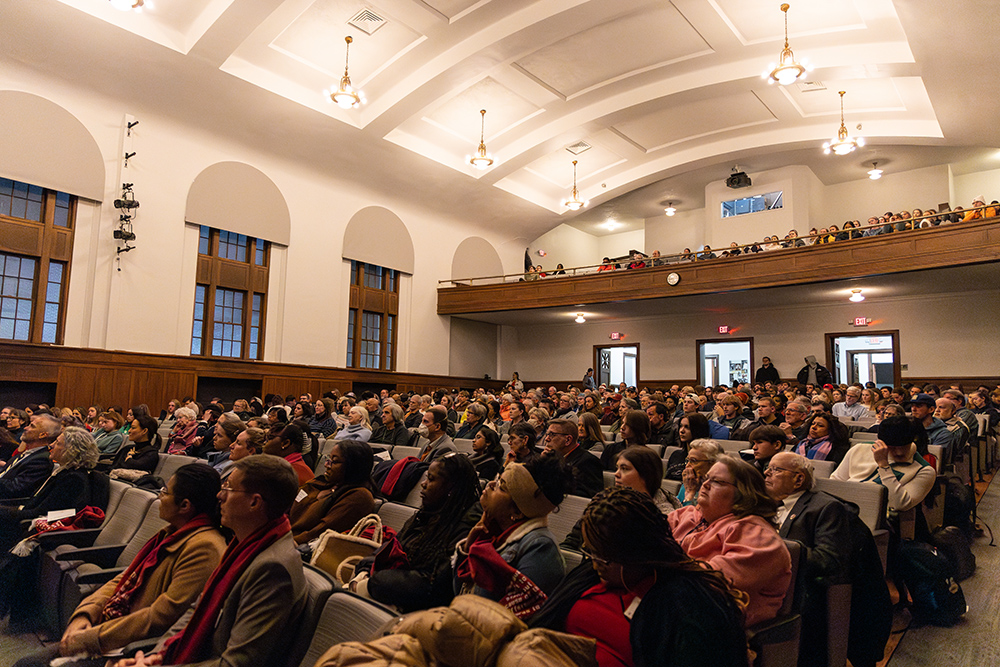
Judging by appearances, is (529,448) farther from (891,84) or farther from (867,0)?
(891,84)

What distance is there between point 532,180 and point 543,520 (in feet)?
47.3

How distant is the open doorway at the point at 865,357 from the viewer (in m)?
12.9

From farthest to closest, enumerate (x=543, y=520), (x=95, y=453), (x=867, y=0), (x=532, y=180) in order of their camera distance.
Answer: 1. (x=532, y=180)
2. (x=867, y=0)
3. (x=95, y=453)
4. (x=543, y=520)

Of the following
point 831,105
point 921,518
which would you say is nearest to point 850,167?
point 831,105

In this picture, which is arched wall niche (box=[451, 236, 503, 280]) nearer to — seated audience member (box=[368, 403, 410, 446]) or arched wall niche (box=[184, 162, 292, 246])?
arched wall niche (box=[184, 162, 292, 246])

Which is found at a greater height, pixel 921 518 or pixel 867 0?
pixel 867 0

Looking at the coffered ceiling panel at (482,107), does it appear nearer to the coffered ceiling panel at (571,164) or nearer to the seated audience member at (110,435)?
the coffered ceiling panel at (571,164)

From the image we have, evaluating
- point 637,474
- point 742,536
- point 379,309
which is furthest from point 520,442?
point 379,309

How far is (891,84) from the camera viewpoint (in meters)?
11.6

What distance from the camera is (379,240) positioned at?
14312 millimetres

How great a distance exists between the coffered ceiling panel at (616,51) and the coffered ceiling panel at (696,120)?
1404 mm

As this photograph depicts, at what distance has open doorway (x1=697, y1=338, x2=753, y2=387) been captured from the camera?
48.2 ft

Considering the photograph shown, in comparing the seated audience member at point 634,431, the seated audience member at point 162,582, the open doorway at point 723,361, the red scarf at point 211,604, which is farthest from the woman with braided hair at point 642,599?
the open doorway at point 723,361

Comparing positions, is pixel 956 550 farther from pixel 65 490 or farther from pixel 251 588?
pixel 65 490
